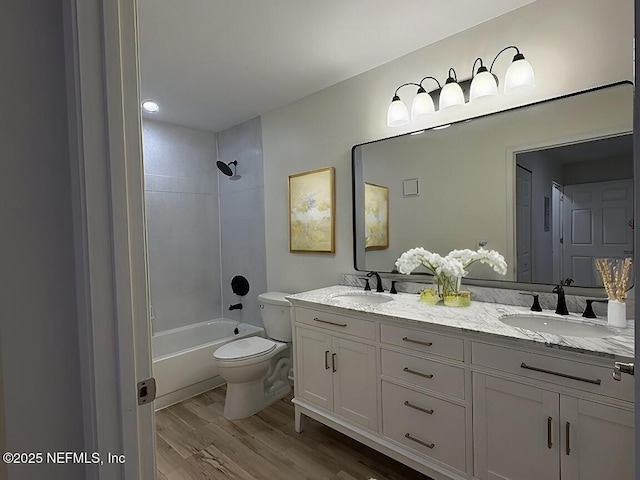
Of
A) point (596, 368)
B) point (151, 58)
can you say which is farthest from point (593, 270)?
point (151, 58)

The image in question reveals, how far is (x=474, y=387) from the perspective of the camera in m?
1.43

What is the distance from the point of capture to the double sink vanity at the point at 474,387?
3.85ft

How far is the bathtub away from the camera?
2.61 metres

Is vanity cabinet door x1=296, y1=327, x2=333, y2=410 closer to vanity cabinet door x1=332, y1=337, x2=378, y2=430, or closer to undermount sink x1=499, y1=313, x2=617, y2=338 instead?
vanity cabinet door x1=332, y1=337, x2=378, y2=430

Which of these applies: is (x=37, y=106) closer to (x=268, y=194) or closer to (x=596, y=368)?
(x=596, y=368)

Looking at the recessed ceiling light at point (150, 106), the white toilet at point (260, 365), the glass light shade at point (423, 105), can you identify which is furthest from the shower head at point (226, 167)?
the glass light shade at point (423, 105)

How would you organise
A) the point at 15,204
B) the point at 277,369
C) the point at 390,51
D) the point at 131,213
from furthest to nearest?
the point at 277,369 → the point at 390,51 → the point at 131,213 → the point at 15,204

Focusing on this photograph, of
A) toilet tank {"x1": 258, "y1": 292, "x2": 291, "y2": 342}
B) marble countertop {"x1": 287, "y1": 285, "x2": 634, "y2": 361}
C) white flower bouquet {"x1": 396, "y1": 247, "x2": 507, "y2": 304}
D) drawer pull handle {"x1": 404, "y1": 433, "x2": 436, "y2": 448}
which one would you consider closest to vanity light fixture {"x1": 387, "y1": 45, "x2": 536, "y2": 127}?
white flower bouquet {"x1": 396, "y1": 247, "x2": 507, "y2": 304}

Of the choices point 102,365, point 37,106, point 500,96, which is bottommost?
point 102,365

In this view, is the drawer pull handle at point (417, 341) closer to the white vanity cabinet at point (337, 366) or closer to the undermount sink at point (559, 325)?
the white vanity cabinet at point (337, 366)

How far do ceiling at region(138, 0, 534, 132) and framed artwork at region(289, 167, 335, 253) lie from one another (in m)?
0.70

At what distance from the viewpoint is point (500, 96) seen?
1.82 meters

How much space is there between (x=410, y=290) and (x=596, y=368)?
3.69 feet

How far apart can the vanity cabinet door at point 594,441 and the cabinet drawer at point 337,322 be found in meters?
0.85
